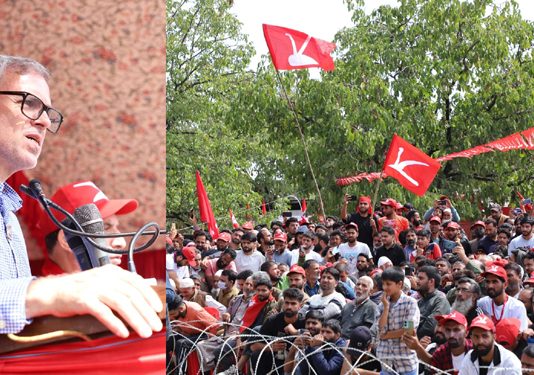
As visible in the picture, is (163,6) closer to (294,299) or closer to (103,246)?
(103,246)

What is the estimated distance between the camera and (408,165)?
52.3 feet

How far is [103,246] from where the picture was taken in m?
3.01

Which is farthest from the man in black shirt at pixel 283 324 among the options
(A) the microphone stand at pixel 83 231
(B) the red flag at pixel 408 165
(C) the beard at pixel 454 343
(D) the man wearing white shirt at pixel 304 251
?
(A) the microphone stand at pixel 83 231

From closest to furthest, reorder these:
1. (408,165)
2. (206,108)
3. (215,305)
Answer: (215,305) → (408,165) → (206,108)

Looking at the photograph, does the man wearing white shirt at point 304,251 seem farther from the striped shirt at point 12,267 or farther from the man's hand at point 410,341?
the striped shirt at point 12,267

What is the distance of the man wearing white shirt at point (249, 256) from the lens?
47.6ft

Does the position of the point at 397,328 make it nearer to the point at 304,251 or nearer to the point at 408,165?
the point at 304,251

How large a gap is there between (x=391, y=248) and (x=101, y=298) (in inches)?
402

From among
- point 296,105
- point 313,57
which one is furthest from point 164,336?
point 296,105

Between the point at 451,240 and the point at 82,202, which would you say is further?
the point at 451,240

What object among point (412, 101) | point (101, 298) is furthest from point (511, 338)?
point (412, 101)

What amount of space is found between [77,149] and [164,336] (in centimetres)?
64

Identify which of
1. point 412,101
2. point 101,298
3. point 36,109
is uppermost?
point 412,101

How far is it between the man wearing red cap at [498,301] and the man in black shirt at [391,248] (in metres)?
3.20
